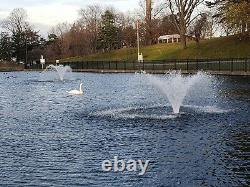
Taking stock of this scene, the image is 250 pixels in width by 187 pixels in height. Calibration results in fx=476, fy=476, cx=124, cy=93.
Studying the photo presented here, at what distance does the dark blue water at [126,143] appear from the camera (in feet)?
36.4

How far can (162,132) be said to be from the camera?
53.8 feet

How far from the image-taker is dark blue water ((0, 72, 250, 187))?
1110cm

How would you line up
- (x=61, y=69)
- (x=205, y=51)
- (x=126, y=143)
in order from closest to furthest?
(x=126, y=143)
(x=61, y=69)
(x=205, y=51)

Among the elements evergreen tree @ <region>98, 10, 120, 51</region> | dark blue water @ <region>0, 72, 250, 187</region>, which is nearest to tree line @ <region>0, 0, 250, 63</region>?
evergreen tree @ <region>98, 10, 120, 51</region>

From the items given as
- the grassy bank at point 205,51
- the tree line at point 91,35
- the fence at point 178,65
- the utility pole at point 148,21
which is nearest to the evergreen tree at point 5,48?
the tree line at point 91,35

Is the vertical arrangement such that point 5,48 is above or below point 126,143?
above

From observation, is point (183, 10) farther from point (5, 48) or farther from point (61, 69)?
point (5, 48)

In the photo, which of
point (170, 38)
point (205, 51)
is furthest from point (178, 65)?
point (170, 38)

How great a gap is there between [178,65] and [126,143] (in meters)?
47.5

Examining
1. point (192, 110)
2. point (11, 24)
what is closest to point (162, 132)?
point (192, 110)

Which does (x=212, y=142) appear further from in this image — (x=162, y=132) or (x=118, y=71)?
(x=118, y=71)

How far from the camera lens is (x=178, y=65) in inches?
2420

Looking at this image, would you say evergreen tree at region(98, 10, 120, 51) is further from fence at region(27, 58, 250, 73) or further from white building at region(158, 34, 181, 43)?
fence at region(27, 58, 250, 73)

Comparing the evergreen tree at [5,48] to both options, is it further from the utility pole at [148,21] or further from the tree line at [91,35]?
the utility pole at [148,21]
